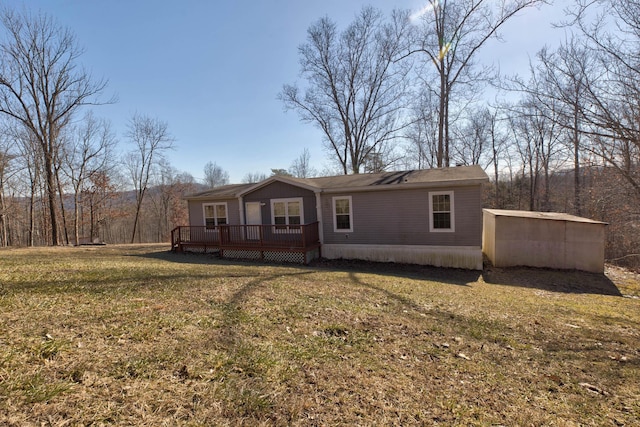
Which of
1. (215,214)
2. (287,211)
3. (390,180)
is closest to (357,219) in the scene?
(390,180)

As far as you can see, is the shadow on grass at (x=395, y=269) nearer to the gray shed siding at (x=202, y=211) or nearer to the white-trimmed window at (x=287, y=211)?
the white-trimmed window at (x=287, y=211)

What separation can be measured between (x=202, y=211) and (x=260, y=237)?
443cm

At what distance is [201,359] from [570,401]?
3.80m

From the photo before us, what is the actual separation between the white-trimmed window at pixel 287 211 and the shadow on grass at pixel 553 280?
7588 mm

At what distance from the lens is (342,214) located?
40.4 feet

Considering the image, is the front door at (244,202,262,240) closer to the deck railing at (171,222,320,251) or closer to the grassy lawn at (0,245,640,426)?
the deck railing at (171,222,320,251)

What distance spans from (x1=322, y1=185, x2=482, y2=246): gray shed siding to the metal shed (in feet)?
5.75

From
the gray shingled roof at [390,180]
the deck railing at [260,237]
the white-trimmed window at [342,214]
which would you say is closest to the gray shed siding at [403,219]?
the white-trimmed window at [342,214]

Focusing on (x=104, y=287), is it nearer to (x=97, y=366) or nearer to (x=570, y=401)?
(x=97, y=366)

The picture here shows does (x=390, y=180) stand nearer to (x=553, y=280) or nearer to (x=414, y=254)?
(x=414, y=254)

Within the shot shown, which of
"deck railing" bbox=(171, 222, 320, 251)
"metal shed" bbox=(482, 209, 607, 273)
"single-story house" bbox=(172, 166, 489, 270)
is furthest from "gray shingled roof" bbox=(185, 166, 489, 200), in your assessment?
"metal shed" bbox=(482, 209, 607, 273)

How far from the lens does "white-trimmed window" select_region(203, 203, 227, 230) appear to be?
14.2 meters

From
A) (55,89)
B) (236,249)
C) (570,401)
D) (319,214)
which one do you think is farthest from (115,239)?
(570,401)

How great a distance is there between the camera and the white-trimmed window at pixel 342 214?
40.0 feet
